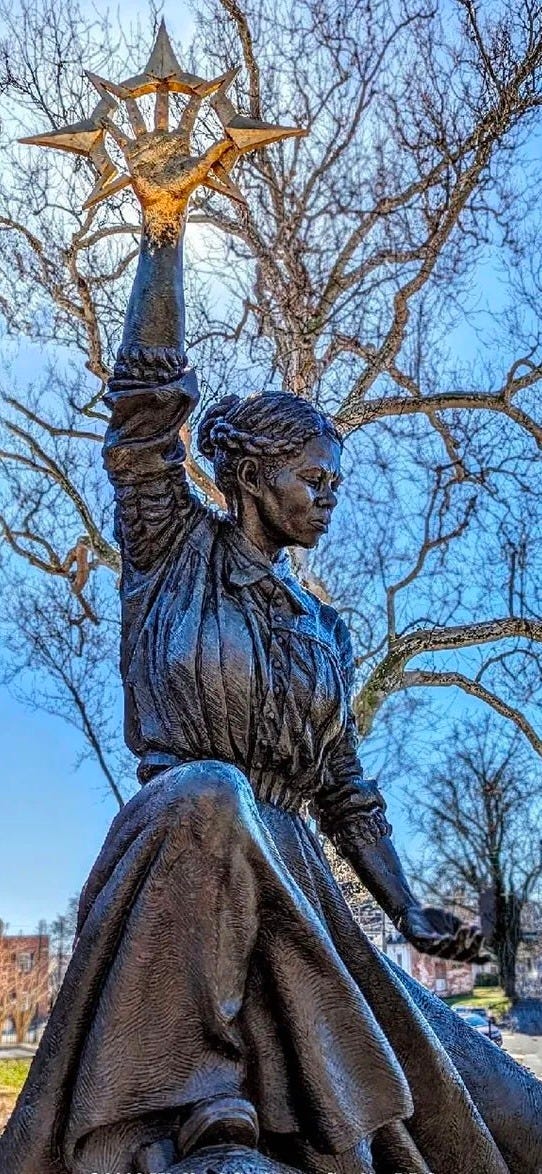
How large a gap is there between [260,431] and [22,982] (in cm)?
2478

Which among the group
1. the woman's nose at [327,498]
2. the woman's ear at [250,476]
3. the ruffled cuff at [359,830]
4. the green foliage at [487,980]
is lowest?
the ruffled cuff at [359,830]

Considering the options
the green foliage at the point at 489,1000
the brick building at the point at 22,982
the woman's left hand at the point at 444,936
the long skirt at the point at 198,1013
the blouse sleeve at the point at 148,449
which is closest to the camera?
the long skirt at the point at 198,1013

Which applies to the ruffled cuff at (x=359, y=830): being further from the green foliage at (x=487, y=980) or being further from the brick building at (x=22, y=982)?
the brick building at (x=22, y=982)

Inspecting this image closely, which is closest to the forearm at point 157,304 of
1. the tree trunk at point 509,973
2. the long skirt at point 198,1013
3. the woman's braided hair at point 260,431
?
the woman's braided hair at point 260,431

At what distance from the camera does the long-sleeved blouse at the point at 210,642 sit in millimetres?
2559

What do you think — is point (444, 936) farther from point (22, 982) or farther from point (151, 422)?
point (22, 982)

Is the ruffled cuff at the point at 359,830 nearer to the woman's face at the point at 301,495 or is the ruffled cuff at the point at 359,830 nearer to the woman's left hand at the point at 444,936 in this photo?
the woman's left hand at the point at 444,936

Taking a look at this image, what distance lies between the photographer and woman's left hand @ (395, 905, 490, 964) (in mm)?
2467

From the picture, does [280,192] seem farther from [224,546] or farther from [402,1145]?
[402,1145]

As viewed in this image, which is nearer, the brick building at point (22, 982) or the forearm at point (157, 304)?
the forearm at point (157, 304)

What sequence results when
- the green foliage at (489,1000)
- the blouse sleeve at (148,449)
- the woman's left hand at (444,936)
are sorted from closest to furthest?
the woman's left hand at (444,936)
the blouse sleeve at (148,449)
the green foliage at (489,1000)

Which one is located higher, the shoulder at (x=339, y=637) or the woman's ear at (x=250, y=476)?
the woman's ear at (x=250, y=476)

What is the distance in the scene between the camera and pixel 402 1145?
2260 mm

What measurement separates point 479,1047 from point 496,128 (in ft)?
35.3
